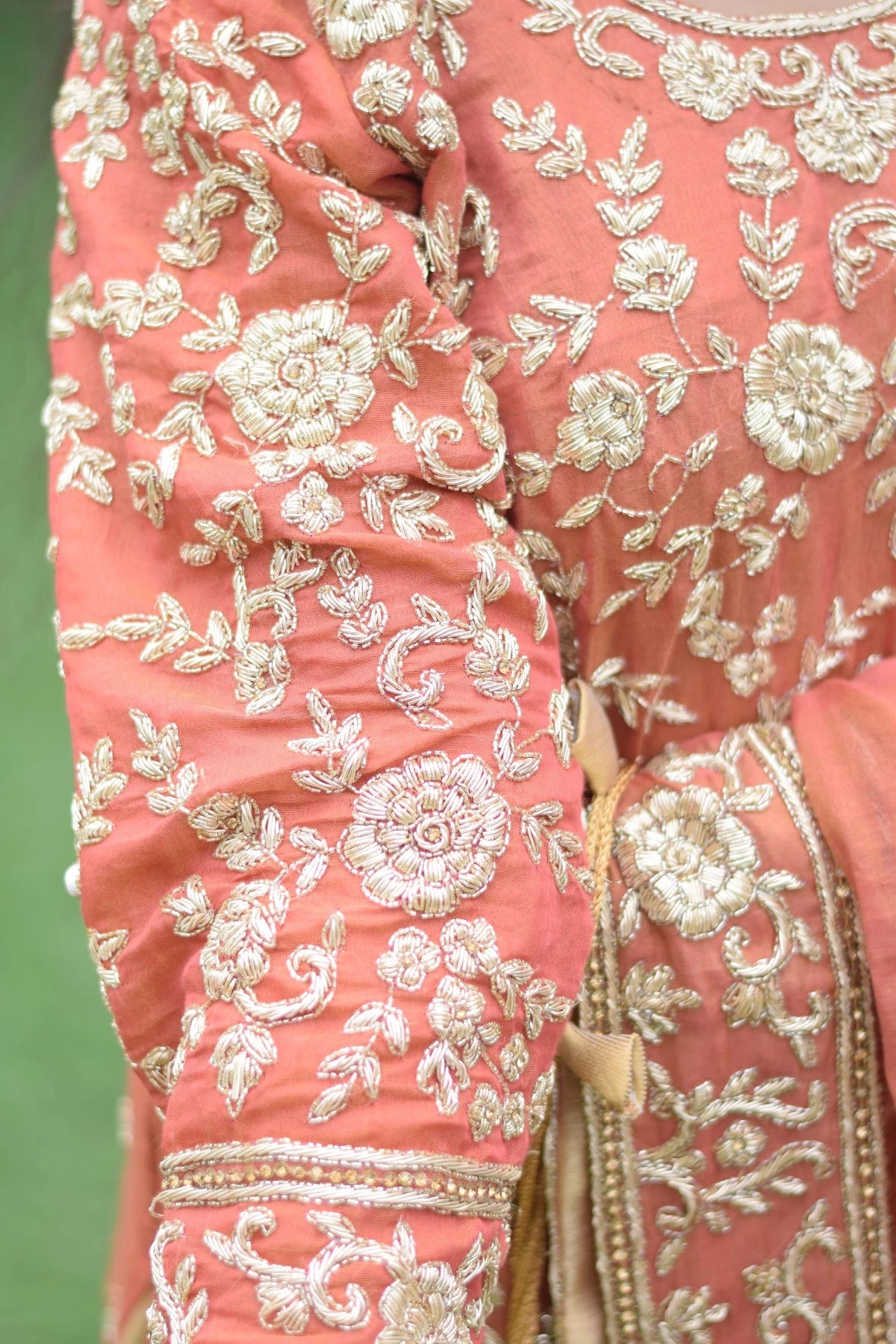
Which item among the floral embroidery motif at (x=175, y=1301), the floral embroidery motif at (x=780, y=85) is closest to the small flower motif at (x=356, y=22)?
the floral embroidery motif at (x=780, y=85)

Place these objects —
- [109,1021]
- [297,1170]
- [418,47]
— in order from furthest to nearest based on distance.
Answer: [109,1021], [418,47], [297,1170]

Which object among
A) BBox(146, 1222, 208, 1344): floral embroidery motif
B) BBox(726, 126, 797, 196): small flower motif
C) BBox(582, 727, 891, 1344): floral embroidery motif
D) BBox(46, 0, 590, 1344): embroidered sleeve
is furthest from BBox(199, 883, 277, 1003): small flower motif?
BBox(726, 126, 797, 196): small flower motif

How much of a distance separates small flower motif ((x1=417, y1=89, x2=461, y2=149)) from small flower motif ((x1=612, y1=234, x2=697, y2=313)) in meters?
0.11

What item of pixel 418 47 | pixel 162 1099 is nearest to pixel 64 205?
pixel 418 47

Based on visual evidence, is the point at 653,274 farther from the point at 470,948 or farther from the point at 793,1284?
the point at 793,1284

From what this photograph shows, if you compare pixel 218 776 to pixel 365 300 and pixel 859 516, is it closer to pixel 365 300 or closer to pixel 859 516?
pixel 365 300

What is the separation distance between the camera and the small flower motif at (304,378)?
54cm

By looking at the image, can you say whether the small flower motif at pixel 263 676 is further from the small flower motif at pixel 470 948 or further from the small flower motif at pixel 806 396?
the small flower motif at pixel 806 396

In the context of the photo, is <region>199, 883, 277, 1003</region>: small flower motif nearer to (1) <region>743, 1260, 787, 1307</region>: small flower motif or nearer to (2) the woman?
(2) the woman

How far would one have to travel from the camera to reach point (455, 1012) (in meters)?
0.48

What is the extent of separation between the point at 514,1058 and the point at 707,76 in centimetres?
55

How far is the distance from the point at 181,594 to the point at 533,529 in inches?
7.6

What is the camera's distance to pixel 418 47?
0.57 metres

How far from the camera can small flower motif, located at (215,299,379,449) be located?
1.76ft
